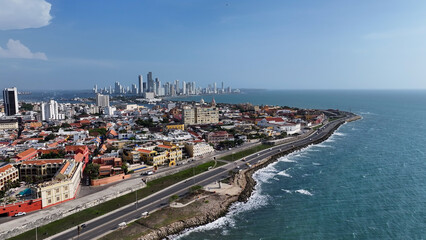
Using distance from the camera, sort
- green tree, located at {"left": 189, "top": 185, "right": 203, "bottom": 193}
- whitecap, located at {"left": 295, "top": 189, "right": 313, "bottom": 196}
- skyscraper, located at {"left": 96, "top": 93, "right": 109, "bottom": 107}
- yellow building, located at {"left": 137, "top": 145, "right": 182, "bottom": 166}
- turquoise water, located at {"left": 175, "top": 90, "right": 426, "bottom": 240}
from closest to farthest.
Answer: turquoise water, located at {"left": 175, "top": 90, "right": 426, "bottom": 240}, green tree, located at {"left": 189, "top": 185, "right": 203, "bottom": 193}, whitecap, located at {"left": 295, "top": 189, "right": 313, "bottom": 196}, yellow building, located at {"left": 137, "top": 145, "right": 182, "bottom": 166}, skyscraper, located at {"left": 96, "top": 93, "right": 109, "bottom": 107}

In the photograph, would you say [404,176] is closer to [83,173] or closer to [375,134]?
[375,134]

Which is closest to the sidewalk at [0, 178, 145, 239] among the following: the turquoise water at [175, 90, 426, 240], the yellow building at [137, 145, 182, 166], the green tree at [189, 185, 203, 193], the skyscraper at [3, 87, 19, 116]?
the green tree at [189, 185, 203, 193]

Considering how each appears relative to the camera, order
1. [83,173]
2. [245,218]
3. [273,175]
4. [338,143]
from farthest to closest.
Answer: [338,143] < [273,175] < [83,173] < [245,218]

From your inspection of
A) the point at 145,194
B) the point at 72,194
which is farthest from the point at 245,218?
the point at 72,194

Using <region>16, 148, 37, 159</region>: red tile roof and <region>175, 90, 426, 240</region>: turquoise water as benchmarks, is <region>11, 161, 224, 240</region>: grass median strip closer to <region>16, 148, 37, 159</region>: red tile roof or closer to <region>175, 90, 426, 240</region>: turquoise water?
<region>175, 90, 426, 240</region>: turquoise water

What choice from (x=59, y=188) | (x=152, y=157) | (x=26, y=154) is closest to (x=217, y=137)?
(x=152, y=157)

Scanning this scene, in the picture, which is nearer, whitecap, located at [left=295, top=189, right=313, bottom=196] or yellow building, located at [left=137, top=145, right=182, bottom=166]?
whitecap, located at [left=295, top=189, right=313, bottom=196]

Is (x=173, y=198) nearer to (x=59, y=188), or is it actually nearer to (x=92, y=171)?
(x=59, y=188)

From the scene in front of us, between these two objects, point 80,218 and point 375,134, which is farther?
point 375,134

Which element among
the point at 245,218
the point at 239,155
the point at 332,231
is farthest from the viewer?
the point at 239,155
